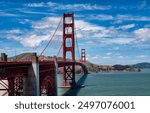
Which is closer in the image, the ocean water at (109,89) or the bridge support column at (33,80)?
the bridge support column at (33,80)

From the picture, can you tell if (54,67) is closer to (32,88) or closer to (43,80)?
(43,80)

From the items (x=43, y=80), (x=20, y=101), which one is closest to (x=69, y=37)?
(x=43, y=80)

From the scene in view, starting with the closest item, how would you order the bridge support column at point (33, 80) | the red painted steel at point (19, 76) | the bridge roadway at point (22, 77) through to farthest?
the red painted steel at point (19, 76) → the bridge roadway at point (22, 77) → the bridge support column at point (33, 80)

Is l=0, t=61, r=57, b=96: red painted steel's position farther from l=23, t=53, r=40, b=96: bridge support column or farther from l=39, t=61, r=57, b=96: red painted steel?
l=23, t=53, r=40, b=96: bridge support column

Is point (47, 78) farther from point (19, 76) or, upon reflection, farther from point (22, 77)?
point (19, 76)

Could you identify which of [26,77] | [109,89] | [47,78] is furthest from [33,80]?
[109,89]

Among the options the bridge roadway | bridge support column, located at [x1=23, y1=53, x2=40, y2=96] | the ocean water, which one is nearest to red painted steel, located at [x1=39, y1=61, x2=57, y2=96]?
the bridge roadway

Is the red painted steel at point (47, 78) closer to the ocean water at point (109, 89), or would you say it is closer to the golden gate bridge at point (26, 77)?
the golden gate bridge at point (26, 77)

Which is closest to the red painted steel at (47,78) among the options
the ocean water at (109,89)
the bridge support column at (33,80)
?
the bridge support column at (33,80)

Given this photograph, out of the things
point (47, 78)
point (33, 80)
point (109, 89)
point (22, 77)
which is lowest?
point (109, 89)
